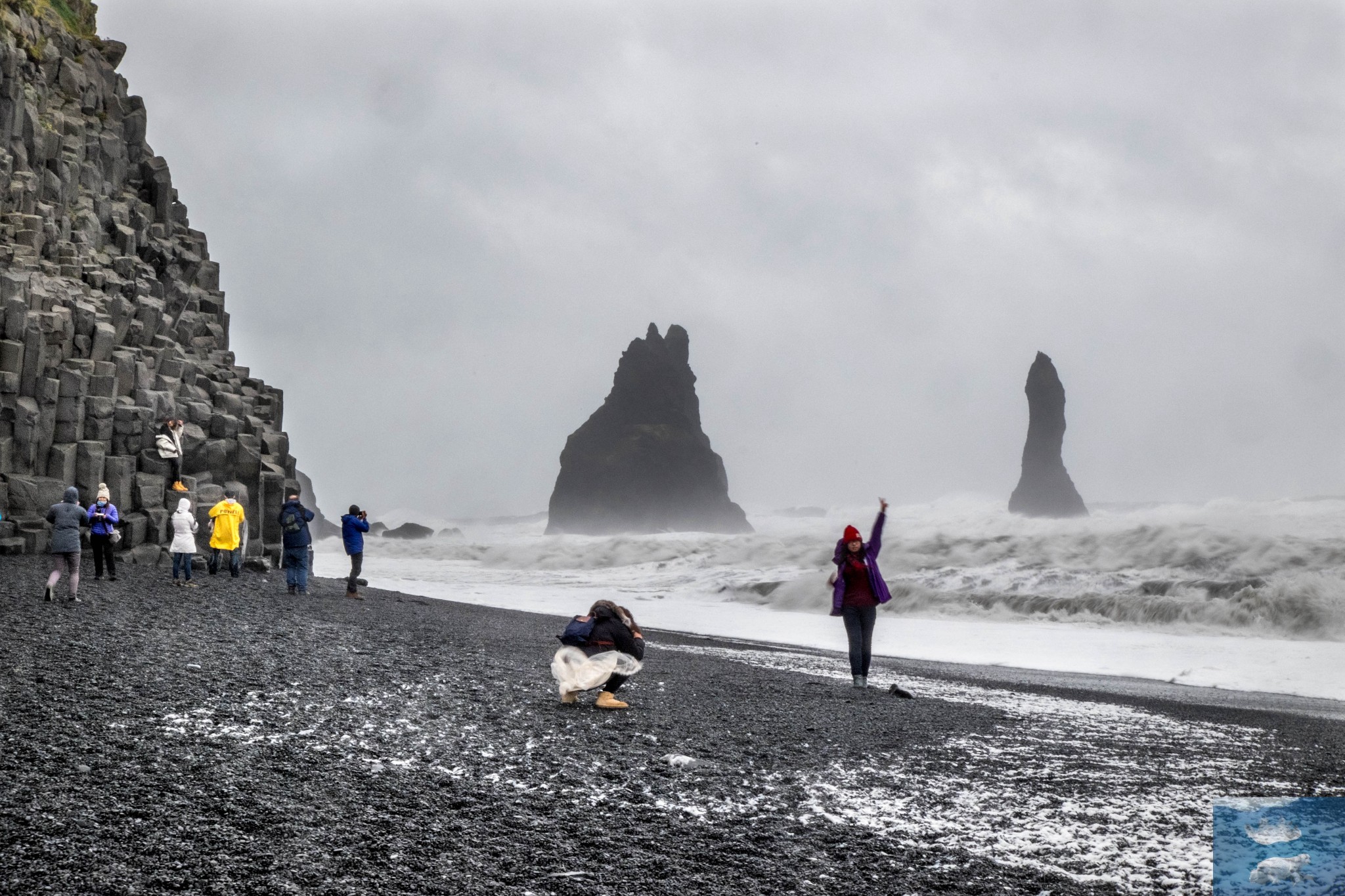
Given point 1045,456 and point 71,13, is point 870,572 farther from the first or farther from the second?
point 1045,456

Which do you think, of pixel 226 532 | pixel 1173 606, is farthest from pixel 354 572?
pixel 1173 606

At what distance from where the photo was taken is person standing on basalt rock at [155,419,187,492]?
28641mm

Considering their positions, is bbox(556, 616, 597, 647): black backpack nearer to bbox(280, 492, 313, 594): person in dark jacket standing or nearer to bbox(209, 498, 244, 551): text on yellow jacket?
bbox(280, 492, 313, 594): person in dark jacket standing

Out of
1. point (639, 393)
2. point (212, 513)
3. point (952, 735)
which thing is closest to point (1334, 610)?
point (952, 735)

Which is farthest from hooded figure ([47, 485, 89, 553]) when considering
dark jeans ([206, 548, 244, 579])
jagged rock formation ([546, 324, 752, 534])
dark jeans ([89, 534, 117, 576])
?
jagged rock formation ([546, 324, 752, 534])

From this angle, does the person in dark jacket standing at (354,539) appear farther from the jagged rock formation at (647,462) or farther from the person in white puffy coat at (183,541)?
the jagged rock formation at (647,462)

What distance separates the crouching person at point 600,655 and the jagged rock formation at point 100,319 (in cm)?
2285

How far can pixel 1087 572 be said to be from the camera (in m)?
33.3

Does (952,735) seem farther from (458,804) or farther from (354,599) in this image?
(354,599)

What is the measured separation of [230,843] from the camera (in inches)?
188

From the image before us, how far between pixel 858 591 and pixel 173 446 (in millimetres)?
24699

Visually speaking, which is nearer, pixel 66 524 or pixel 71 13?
pixel 66 524

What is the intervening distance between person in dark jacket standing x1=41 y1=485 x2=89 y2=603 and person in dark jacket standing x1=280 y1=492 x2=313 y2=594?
5.69 meters

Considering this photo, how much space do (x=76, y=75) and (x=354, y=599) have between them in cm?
2995
